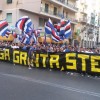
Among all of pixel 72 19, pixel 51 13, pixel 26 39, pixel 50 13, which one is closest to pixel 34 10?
pixel 50 13

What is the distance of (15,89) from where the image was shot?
394 inches

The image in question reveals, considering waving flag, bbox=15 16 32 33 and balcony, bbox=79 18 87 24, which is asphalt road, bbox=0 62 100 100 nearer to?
waving flag, bbox=15 16 32 33

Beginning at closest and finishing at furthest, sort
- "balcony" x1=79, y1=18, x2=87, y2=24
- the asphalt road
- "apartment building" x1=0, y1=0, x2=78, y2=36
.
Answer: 1. the asphalt road
2. "apartment building" x1=0, y1=0, x2=78, y2=36
3. "balcony" x1=79, y1=18, x2=87, y2=24

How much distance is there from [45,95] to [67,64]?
7477 mm

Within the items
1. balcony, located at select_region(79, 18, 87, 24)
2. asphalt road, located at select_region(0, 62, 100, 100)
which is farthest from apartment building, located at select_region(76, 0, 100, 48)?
asphalt road, located at select_region(0, 62, 100, 100)

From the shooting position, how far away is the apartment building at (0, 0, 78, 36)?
39125 mm

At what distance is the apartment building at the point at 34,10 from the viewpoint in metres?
39.1

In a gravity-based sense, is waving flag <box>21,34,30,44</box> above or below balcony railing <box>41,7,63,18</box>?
below

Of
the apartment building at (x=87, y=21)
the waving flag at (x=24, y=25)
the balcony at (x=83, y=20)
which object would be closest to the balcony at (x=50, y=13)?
the apartment building at (x=87, y=21)

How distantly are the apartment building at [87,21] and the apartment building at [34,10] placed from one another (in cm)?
1008

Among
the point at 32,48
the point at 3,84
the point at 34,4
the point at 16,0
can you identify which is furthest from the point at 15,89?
the point at 34,4

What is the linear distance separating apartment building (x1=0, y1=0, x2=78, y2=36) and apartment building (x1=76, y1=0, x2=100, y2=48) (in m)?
10.1

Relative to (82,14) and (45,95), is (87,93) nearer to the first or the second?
(45,95)

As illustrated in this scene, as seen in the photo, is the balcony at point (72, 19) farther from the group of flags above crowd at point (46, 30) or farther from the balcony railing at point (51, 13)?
the group of flags above crowd at point (46, 30)
